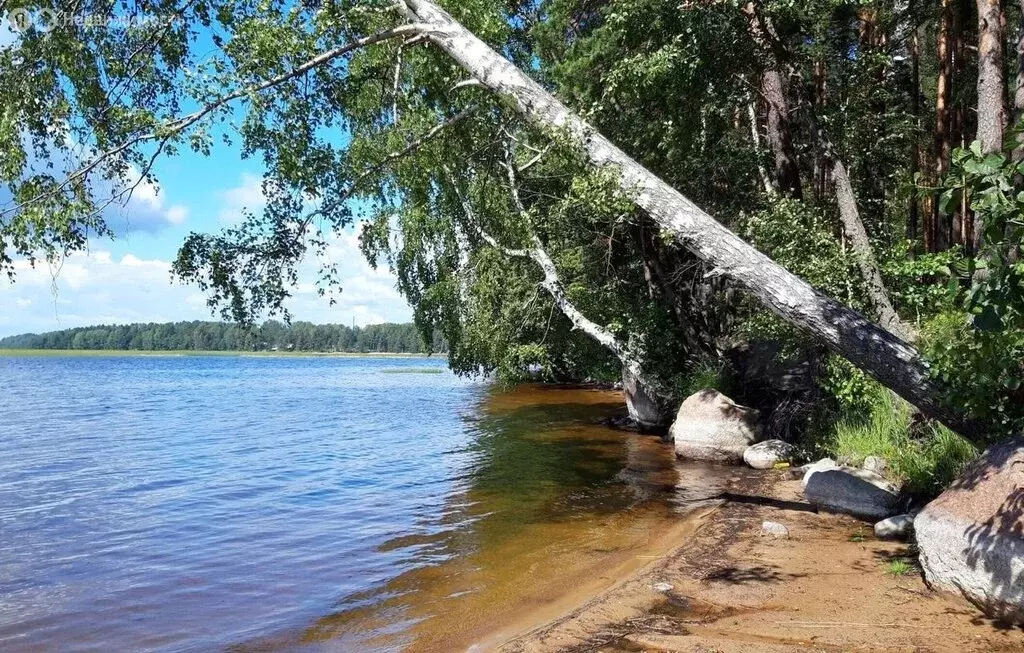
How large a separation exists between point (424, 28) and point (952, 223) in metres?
13.1

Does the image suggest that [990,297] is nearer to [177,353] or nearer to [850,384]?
[850,384]

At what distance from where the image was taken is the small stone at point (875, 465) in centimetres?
892

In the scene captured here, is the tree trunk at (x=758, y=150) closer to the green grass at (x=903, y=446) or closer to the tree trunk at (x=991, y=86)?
the tree trunk at (x=991, y=86)

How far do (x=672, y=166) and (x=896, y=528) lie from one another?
8.42 metres

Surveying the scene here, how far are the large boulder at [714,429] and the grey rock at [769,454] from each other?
519 mm

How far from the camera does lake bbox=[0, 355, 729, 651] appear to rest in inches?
242

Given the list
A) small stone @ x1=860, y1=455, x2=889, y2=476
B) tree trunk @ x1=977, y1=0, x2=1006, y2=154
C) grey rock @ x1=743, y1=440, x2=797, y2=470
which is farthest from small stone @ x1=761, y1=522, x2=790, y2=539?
tree trunk @ x1=977, y1=0, x2=1006, y2=154

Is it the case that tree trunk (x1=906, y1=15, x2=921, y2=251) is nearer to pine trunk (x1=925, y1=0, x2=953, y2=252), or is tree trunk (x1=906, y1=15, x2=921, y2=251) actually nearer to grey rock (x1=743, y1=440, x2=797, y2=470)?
pine trunk (x1=925, y1=0, x2=953, y2=252)

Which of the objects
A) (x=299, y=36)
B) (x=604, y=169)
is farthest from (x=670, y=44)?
(x=299, y=36)

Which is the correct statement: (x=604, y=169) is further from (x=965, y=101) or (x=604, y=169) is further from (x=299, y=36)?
(x=965, y=101)

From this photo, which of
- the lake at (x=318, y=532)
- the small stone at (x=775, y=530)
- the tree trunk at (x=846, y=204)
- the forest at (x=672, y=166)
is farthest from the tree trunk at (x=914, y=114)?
the small stone at (x=775, y=530)

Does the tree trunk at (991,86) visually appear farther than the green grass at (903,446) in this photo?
Yes

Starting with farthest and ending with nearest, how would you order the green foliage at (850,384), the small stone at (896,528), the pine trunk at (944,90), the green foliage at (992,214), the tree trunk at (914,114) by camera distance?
the tree trunk at (914,114) < the pine trunk at (944,90) < the green foliage at (850,384) < the small stone at (896,528) < the green foliage at (992,214)

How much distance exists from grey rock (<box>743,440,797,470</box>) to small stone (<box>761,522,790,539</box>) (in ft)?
14.9
